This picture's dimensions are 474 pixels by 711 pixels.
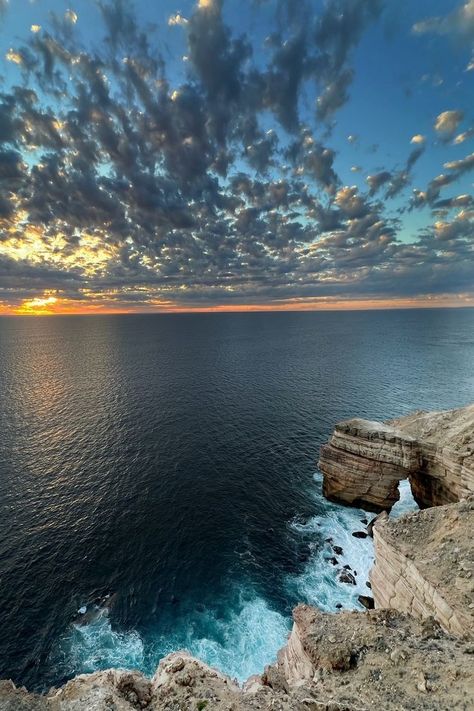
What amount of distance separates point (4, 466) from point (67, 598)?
34.0 meters

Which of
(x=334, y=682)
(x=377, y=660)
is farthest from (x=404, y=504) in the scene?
(x=334, y=682)

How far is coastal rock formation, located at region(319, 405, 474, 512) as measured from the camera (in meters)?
37.2

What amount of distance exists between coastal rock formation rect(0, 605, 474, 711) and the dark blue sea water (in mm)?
14955

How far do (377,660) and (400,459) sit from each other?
97.0 ft

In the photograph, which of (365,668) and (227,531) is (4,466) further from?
(365,668)

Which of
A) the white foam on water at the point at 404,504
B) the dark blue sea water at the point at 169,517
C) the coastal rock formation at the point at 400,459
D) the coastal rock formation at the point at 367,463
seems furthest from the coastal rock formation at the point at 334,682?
the white foam on water at the point at 404,504

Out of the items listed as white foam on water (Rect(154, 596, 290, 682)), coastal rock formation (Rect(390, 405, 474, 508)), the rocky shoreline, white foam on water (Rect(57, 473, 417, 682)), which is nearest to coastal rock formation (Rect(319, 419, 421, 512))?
coastal rock formation (Rect(390, 405, 474, 508))

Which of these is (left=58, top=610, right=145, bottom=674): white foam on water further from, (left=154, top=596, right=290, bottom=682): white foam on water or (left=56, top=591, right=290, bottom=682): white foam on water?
(left=154, top=596, right=290, bottom=682): white foam on water

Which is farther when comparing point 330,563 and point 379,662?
point 330,563

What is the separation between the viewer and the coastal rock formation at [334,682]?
13453 mm

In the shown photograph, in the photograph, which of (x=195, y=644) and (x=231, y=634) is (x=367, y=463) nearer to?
(x=231, y=634)

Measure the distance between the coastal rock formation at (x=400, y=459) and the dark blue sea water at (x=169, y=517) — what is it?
423cm

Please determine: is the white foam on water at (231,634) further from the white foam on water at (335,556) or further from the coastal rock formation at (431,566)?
the coastal rock formation at (431,566)

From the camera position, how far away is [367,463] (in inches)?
1716
